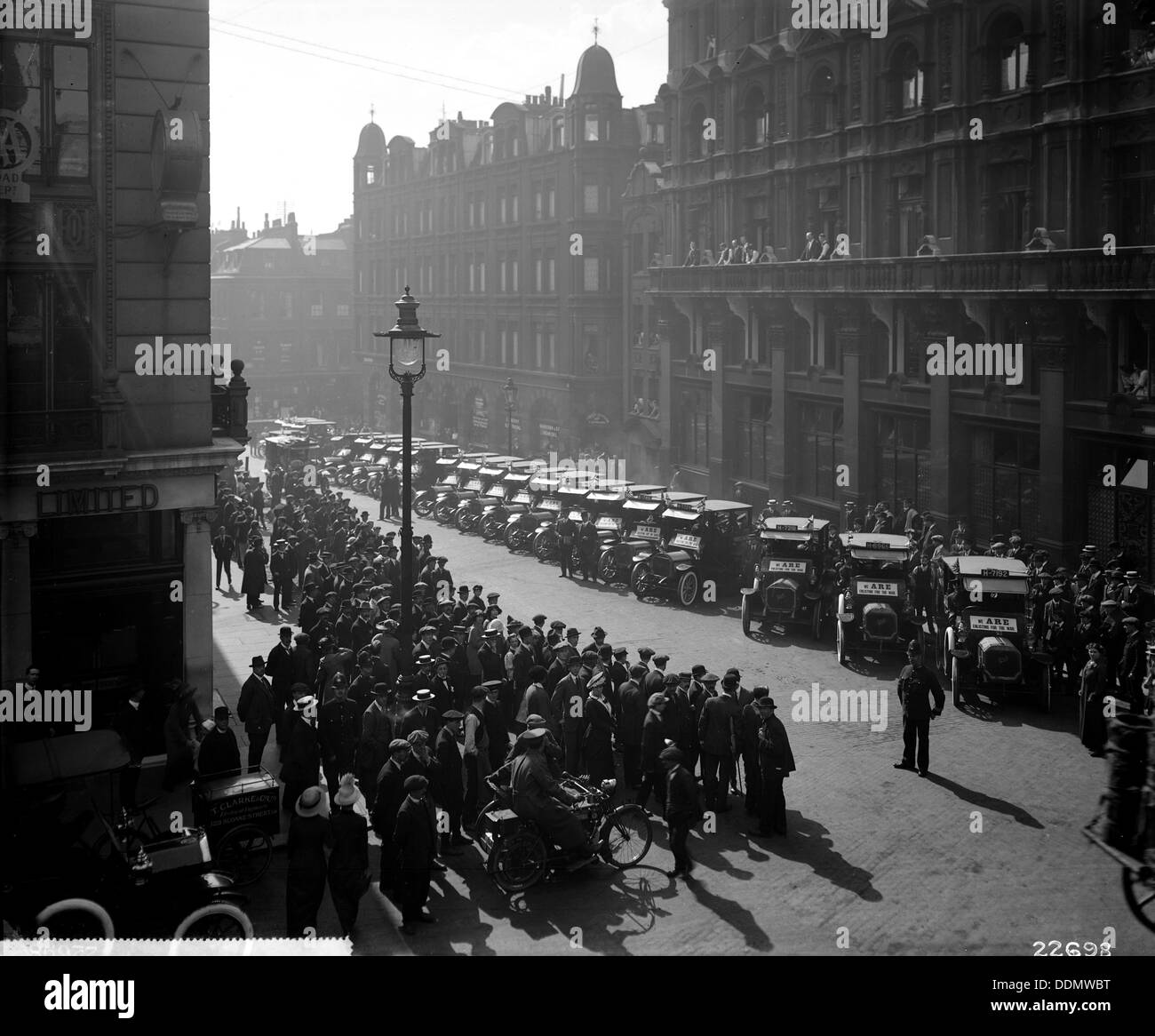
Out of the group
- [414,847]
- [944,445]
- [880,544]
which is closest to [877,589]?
[880,544]

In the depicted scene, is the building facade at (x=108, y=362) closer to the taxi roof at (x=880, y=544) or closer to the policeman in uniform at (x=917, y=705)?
the policeman in uniform at (x=917, y=705)

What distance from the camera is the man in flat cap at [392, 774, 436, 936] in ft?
38.3

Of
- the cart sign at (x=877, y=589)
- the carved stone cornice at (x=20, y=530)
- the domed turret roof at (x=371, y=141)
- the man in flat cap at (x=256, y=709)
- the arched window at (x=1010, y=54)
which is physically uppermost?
the domed turret roof at (x=371, y=141)

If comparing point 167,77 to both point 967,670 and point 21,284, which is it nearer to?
point 21,284

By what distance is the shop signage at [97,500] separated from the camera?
16.0 m

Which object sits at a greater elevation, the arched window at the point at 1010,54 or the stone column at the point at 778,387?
the arched window at the point at 1010,54

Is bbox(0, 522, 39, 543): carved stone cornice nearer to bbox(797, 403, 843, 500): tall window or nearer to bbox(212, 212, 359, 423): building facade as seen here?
bbox(797, 403, 843, 500): tall window

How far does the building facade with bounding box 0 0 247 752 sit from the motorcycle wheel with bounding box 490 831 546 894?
684 centimetres

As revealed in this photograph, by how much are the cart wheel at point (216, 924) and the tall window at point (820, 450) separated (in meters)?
29.3

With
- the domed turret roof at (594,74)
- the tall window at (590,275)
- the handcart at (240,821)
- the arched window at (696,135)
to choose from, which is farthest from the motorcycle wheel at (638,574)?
the domed turret roof at (594,74)

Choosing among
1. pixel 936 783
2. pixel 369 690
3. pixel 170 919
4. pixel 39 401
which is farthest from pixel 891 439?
pixel 170 919

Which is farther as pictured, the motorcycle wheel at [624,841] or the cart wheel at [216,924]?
the motorcycle wheel at [624,841]

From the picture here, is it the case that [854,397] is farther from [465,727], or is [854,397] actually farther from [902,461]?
[465,727]

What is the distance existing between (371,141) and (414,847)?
3012 inches
